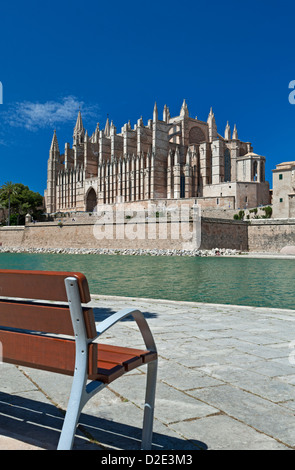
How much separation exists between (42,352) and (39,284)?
0.29m

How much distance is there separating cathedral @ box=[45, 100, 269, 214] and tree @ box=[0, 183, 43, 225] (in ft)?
14.1

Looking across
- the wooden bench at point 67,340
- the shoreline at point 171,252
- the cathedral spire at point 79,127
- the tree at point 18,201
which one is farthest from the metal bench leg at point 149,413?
the cathedral spire at point 79,127

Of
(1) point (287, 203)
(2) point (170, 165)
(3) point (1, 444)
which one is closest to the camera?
(3) point (1, 444)

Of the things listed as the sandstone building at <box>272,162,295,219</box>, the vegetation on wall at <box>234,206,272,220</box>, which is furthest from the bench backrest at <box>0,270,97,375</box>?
the vegetation on wall at <box>234,206,272,220</box>

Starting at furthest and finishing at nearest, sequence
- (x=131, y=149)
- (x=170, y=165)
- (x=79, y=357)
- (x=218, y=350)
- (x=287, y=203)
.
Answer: (x=131, y=149) < (x=170, y=165) < (x=287, y=203) < (x=218, y=350) < (x=79, y=357)

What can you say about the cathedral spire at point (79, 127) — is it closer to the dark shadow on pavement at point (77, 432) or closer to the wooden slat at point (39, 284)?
the dark shadow on pavement at point (77, 432)

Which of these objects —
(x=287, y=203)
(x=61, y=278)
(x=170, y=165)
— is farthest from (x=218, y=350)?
(x=170, y=165)

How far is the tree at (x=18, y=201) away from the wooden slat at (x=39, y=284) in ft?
190

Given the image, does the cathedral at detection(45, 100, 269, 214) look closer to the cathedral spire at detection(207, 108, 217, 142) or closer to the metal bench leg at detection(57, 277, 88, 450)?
the cathedral spire at detection(207, 108, 217, 142)

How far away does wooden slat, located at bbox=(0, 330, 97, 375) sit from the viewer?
1714 mm

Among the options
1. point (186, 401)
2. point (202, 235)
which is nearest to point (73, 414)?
point (186, 401)

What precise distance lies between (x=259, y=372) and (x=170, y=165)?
158 ft
